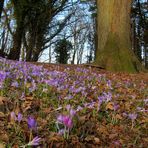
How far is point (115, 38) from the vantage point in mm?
12016

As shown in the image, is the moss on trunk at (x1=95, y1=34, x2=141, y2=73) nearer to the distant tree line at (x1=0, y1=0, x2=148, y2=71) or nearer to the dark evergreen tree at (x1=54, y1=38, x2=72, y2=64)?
the distant tree line at (x1=0, y1=0, x2=148, y2=71)

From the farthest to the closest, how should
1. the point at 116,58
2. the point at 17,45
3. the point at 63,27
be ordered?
the point at 63,27 → the point at 17,45 → the point at 116,58

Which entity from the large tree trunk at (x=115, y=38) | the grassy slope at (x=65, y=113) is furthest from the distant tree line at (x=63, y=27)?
the grassy slope at (x=65, y=113)

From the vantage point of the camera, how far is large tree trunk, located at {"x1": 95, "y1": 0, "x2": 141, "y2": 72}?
11.7 metres

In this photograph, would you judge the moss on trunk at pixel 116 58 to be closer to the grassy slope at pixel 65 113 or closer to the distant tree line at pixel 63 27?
the distant tree line at pixel 63 27

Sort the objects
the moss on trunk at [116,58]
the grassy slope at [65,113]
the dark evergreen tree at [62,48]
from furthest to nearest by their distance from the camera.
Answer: the dark evergreen tree at [62,48] → the moss on trunk at [116,58] → the grassy slope at [65,113]

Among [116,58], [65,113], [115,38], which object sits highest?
[115,38]

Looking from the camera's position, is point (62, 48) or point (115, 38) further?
point (62, 48)

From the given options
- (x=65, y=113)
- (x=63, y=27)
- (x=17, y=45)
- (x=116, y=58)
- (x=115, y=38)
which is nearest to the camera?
(x=65, y=113)

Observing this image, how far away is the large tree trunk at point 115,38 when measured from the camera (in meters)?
11.7

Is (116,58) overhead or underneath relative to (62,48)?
underneath

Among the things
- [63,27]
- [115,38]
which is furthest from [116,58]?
[63,27]

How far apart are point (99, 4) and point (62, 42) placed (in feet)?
78.8

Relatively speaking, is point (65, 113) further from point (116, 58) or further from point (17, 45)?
point (17, 45)
